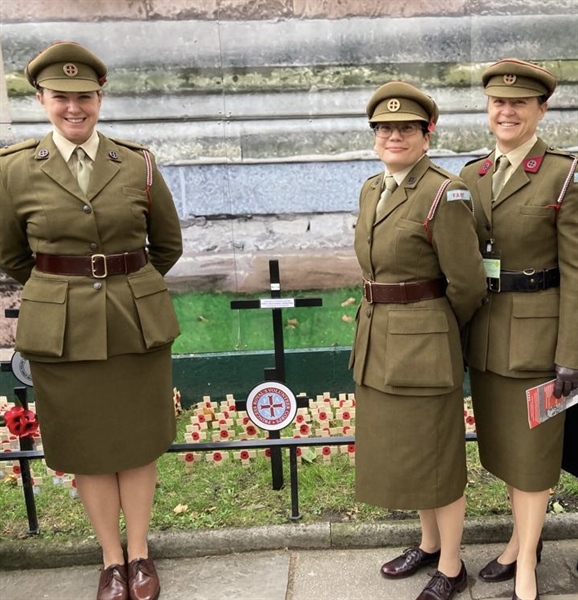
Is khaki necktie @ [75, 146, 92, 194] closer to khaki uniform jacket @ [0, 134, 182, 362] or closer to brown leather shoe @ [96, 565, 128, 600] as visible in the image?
khaki uniform jacket @ [0, 134, 182, 362]

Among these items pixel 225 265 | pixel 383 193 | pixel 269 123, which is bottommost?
pixel 225 265

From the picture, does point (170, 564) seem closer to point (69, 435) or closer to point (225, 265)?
point (69, 435)

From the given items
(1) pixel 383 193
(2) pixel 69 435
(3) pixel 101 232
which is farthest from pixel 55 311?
(1) pixel 383 193

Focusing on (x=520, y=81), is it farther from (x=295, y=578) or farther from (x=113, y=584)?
(x=113, y=584)

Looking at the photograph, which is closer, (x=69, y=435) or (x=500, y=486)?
(x=69, y=435)

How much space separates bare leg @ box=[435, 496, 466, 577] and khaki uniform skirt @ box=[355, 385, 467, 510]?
80 millimetres

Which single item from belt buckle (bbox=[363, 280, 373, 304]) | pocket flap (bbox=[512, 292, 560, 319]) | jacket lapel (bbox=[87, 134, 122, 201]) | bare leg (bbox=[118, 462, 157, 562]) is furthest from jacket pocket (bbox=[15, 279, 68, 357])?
pocket flap (bbox=[512, 292, 560, 319])

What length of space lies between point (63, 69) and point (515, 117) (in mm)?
1598

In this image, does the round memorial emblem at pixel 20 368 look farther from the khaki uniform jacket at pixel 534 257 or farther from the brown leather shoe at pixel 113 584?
the khaki uniform jacket at pixel 534 257

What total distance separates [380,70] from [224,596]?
3.22 metres

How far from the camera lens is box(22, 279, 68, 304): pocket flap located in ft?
8.15

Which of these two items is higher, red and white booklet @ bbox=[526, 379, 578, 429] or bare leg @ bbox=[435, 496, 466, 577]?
red and white booklet @ bbox=[526, 379, 578, 429]

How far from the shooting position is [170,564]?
10.2 feet

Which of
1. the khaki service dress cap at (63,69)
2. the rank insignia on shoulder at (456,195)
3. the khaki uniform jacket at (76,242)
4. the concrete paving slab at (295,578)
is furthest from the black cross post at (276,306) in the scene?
the khaki service dress cap at (63,69)
